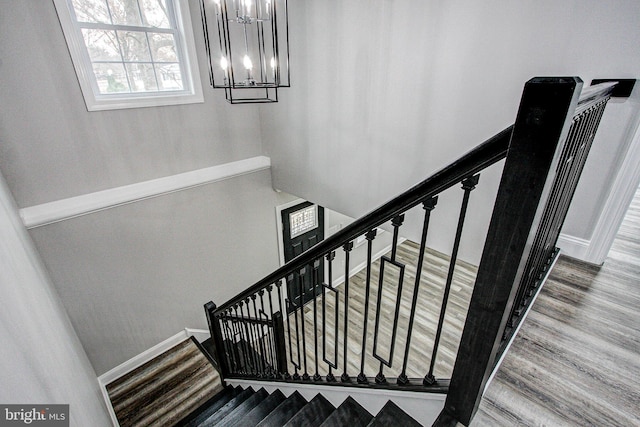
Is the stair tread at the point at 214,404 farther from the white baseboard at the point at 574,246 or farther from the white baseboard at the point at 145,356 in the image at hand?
the white baseboard at the point at 574,246

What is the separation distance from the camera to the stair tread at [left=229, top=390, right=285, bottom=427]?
215cm

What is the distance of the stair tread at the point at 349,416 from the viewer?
1.36 metres

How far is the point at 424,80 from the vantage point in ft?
7.79

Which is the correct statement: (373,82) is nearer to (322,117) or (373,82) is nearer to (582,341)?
(322,117)

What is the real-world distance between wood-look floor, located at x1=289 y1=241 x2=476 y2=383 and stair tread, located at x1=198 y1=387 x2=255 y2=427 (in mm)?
1176

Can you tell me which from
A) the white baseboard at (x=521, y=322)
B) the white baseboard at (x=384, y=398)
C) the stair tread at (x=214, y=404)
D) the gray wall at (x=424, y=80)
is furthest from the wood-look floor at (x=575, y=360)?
the stair tread at (x=214, y=404)

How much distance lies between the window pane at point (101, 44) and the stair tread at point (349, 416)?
3475 millimetres

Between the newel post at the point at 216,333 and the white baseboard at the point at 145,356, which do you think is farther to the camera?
the white baseboard at the point at 145,356

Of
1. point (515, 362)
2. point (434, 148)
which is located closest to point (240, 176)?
point (434, 148)

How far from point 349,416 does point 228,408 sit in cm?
182

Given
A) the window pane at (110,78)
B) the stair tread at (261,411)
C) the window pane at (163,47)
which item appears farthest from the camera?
the window pane at (163,47)

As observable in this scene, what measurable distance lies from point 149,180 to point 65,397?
7.98 feet

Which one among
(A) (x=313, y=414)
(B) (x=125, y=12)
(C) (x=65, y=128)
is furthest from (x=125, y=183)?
(A) (x=313, y=414)

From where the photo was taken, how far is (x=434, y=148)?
2.47 meters
